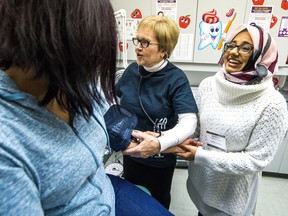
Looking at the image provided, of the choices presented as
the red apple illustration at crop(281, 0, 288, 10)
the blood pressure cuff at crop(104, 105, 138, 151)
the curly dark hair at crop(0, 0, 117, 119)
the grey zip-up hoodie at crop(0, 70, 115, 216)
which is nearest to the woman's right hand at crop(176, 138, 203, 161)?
the blood pressure cuff at crop(104, 105, 138, 151)

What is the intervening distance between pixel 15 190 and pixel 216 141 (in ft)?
2.95

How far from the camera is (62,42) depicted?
0.40m

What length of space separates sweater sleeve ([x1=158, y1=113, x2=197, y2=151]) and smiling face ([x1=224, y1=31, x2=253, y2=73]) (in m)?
0.31

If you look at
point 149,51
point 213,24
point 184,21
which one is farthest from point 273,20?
point 149,51

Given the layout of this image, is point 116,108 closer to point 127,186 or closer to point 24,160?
point 127,186

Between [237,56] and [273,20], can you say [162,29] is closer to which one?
[237,56]

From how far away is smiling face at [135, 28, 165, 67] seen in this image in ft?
3.74

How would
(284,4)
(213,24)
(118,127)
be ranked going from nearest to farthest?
1. (118,127)
2. (284,4)
3. (213,24)

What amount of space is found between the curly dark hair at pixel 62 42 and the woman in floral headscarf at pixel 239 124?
2.30 ft

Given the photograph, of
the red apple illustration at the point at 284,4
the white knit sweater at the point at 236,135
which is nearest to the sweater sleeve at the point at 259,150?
the white knit sweater at the point at 236,135

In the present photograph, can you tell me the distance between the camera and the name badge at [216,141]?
3.27ft

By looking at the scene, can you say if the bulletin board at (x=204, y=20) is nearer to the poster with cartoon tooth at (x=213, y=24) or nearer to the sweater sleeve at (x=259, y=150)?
the poster with cartoon tooth at (x=213, y=24)

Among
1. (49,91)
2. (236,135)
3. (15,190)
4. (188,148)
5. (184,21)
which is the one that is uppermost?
(184,21)

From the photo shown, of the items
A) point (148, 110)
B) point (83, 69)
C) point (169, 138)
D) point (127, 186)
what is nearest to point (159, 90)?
point (148, 110)
